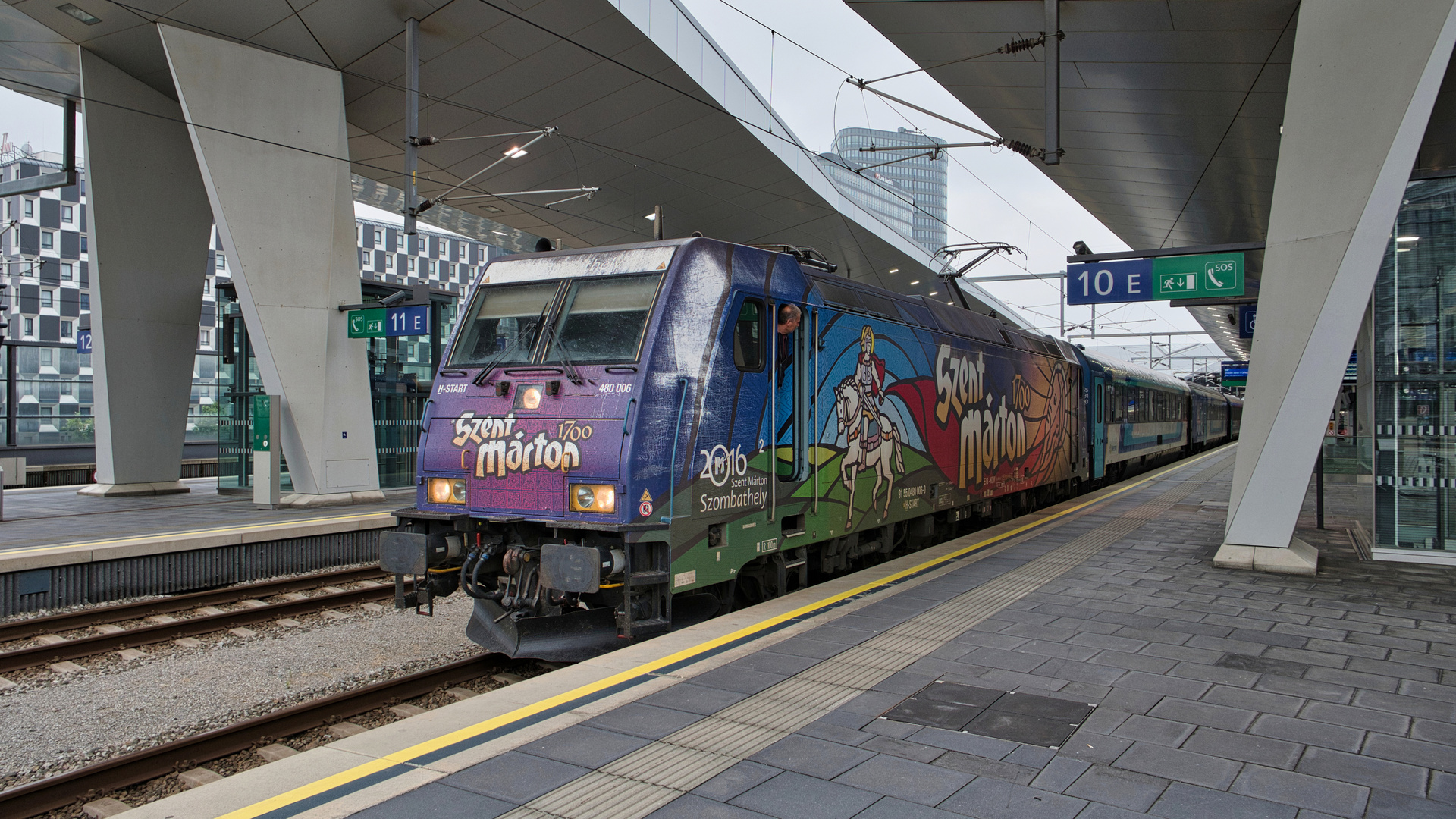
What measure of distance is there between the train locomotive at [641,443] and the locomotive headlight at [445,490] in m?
0.02

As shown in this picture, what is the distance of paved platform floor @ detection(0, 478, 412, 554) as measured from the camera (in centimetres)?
1195

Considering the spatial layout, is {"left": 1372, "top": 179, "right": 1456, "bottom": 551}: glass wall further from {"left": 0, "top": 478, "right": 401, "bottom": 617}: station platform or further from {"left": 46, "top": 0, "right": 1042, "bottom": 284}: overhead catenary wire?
{"left": 0, "top": 478, "right": 401, "bottom": 617}: station platform

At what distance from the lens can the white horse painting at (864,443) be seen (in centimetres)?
870

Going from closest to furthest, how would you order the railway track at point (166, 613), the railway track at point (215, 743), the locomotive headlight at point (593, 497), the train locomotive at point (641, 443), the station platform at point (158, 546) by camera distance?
the railway track at point (215, 743), the locomotive headlight at point (593, 497), the train locomotive at point (641, 443), the railway track at point (166, 613), the station platform at point (158, 546)

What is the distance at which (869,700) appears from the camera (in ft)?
16.9

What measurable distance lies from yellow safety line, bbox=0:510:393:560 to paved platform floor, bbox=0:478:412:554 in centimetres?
14

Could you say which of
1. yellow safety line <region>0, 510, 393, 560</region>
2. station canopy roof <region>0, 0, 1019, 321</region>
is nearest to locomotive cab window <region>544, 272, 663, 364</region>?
yellow safety line <region>0, 510, 393, 560</region>

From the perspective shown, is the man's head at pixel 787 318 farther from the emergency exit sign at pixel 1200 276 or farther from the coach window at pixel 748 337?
the emergency exit sign at pixel 1200 276

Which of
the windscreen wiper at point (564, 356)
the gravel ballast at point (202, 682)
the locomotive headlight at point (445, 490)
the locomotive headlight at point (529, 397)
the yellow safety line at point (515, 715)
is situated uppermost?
the windscreen wiper at point (564, 356)

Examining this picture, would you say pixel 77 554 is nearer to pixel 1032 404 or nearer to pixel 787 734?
pixel 787 734

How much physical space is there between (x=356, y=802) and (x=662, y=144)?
19.1 m

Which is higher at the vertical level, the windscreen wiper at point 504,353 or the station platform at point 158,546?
the windscreen wiper at point 504,353

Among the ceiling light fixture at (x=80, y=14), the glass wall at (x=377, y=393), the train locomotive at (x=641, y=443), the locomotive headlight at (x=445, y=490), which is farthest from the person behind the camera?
the glass wall at (x=377, y=393)

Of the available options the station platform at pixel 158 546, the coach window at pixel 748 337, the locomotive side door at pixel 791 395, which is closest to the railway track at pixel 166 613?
the station platform at pixel 158 546
